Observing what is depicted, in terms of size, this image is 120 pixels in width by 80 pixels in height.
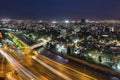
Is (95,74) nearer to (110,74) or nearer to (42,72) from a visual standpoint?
(110,74)

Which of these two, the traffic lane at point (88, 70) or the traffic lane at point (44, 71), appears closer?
the traffic lane at point (44, 71)

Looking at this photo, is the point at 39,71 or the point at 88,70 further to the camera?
the point at 88,70

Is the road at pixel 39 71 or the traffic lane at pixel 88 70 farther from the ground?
the road at pixel 39 71

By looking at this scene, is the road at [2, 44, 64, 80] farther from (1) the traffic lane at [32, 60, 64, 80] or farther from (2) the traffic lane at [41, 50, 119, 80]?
(2) the traffic lane at [41, 50, 119, 80]

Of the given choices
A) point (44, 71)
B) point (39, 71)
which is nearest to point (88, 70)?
point (44, 71)

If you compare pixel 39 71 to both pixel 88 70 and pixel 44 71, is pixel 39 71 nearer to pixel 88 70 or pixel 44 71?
pixel 44 71

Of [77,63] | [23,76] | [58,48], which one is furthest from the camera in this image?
[58,48]

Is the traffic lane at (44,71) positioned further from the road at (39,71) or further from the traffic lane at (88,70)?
the traffic lane at (88,70)

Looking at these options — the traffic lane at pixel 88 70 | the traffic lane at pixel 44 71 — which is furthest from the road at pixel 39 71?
the traffic lane at pixel 88 70

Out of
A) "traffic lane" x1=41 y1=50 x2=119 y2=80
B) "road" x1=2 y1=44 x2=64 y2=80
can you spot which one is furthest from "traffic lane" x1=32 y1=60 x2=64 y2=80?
"traffic lane" x1=41 y1=50 x2=119 y2=80

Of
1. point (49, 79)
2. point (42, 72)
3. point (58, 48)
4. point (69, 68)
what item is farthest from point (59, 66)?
point (58, 48)

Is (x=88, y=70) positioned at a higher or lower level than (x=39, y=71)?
lower
